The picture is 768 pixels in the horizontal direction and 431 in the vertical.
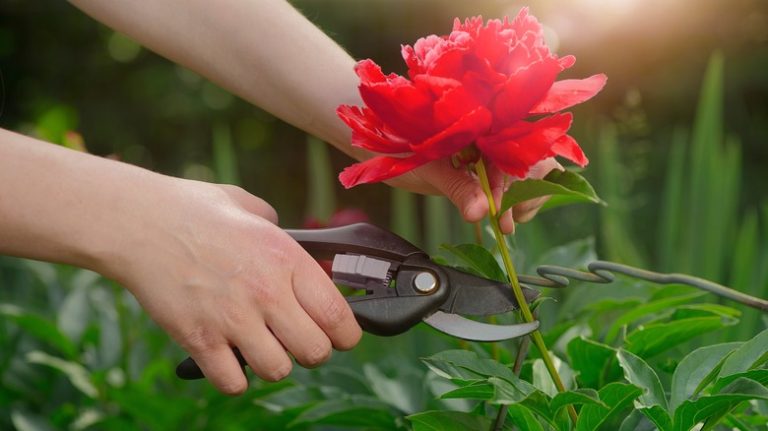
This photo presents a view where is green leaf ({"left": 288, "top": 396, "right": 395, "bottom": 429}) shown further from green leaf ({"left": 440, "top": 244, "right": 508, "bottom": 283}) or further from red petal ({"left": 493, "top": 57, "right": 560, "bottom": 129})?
red petal ({"left": 493, "top": 57, "right": 560, "bottom": 129})

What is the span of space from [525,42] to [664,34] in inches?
102

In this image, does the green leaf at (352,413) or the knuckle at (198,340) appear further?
the green leaf at (352,413)

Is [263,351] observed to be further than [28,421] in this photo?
No

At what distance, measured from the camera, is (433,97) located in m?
0.63

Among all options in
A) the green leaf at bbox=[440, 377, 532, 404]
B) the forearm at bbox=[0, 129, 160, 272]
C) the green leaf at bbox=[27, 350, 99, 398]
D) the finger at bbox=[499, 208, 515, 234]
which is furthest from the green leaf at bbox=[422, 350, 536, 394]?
the green leaf at bbox=[27, 350, 99, 398]

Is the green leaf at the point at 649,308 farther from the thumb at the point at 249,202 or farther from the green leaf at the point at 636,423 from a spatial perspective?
the thumb at the point at 249,202

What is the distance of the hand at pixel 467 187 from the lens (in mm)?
703

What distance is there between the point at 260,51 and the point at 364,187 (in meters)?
2.76

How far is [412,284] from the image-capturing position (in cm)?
73

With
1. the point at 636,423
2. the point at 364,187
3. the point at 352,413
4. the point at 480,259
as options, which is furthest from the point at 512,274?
the point at 364,187

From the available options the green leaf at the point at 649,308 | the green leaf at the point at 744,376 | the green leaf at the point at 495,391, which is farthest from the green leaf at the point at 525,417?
the green leaf at the point at 649,308

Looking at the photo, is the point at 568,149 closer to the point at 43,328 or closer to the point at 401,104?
the point at 401,104

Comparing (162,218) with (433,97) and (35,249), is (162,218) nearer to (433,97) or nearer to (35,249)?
(35,249)

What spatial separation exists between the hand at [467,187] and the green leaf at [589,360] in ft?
0.37
